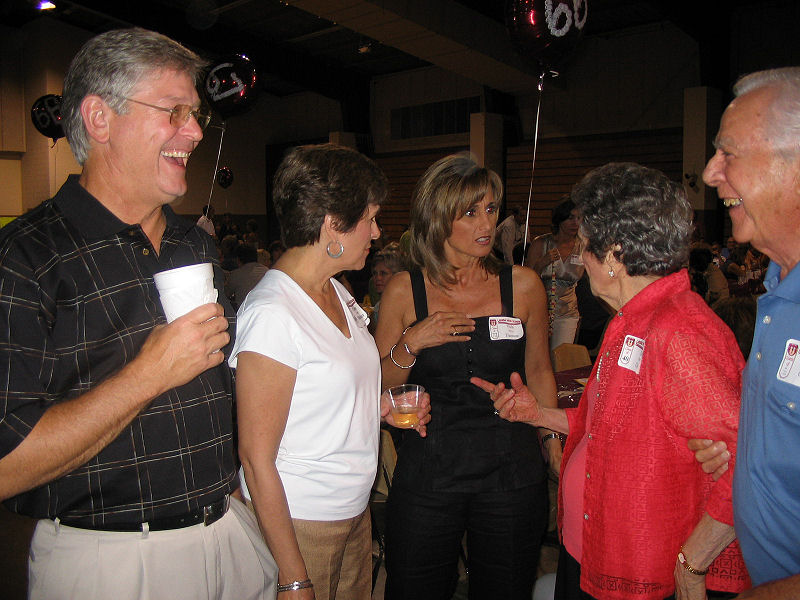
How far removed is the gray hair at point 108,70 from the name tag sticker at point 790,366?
1.46m

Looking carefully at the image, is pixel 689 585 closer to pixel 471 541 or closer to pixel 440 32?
pixel 471 541

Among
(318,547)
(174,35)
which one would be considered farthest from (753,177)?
(174,35)

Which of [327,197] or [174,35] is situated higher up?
[174,35]

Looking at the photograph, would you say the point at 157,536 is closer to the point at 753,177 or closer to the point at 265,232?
the point at 753,177

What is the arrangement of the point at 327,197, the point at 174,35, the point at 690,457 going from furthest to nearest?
the point at 174,35, the point at 327,197, the point at 690,457

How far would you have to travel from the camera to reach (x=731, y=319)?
228cm

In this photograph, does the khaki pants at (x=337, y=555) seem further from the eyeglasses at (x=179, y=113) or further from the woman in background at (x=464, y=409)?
the eyeglasses at (x=179, y=113)

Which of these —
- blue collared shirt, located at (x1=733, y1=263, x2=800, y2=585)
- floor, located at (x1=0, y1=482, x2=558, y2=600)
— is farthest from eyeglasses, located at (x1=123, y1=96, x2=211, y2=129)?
floor, located at (x1=0, y1=482, x2=558, y2=600)

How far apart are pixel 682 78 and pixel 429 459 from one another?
11586 millimetres

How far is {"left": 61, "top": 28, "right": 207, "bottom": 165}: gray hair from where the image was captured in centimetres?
132

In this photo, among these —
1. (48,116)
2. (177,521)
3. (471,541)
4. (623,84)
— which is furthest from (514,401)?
(48,116)

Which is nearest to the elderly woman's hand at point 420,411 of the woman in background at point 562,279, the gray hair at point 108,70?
the gray hair at point 108,70

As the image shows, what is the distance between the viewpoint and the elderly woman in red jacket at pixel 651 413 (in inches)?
56.7

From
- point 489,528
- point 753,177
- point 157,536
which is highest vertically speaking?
point 753,177
